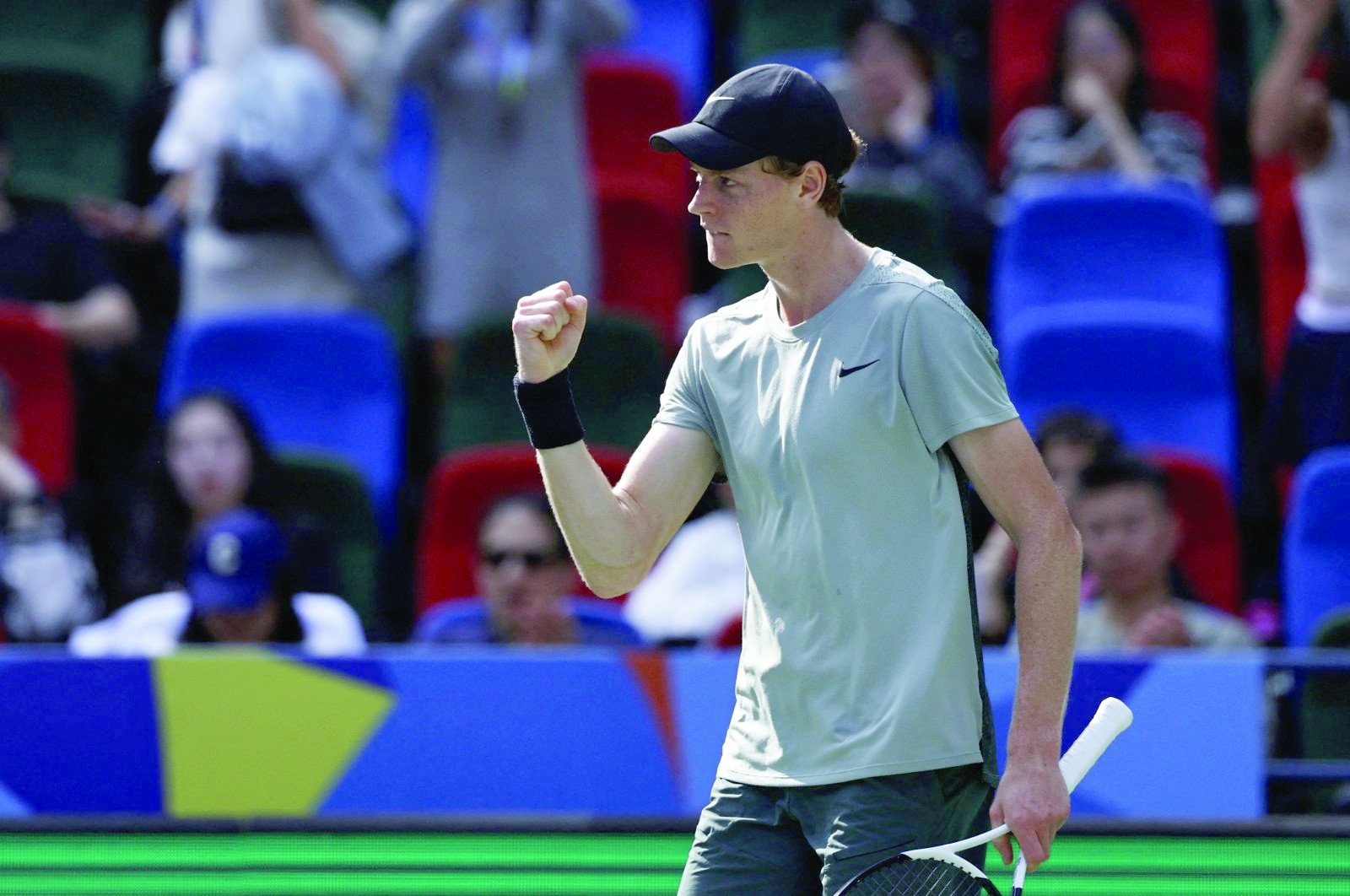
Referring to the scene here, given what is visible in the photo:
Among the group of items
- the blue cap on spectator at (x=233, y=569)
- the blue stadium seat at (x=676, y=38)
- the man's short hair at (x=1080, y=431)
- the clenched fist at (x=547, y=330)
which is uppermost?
the blue stadium seat at (x=676, y=38)

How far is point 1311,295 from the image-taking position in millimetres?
6512

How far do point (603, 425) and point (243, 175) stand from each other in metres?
1.47

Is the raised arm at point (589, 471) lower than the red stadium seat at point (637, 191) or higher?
lower

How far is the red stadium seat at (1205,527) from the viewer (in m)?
6.11

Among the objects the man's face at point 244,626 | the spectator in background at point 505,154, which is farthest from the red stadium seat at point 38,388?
the man's face at point 244,626

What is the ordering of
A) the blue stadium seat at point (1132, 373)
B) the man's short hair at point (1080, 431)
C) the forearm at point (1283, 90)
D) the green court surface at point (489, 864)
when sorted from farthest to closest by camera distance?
1. the blue stadium seat at point (1132, 373)
2. the forearm at point (1283, 90)
3. the man's short hair at point (1080, 431)
4. the green court surface at point (489, 864)

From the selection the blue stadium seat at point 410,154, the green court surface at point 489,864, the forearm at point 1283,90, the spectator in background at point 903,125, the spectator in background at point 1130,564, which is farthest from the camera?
the blue stadium seat at point 410,154

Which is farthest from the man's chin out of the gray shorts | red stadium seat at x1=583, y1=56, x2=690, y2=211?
red stadium seat at x1=583, y1=56, x2=690, y2=211

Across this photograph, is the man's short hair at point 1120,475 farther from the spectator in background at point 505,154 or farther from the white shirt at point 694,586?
the spectator in background at point 505,154

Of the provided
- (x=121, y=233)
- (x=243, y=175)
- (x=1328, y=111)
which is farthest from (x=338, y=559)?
(x=1328, y=111)

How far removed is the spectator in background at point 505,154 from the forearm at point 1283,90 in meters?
2.15

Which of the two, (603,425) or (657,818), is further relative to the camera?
(603,425)

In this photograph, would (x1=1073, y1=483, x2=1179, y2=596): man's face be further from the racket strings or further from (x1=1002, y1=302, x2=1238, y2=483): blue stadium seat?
the racket strings

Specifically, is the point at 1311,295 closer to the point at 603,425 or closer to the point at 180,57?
the point at 603,425
